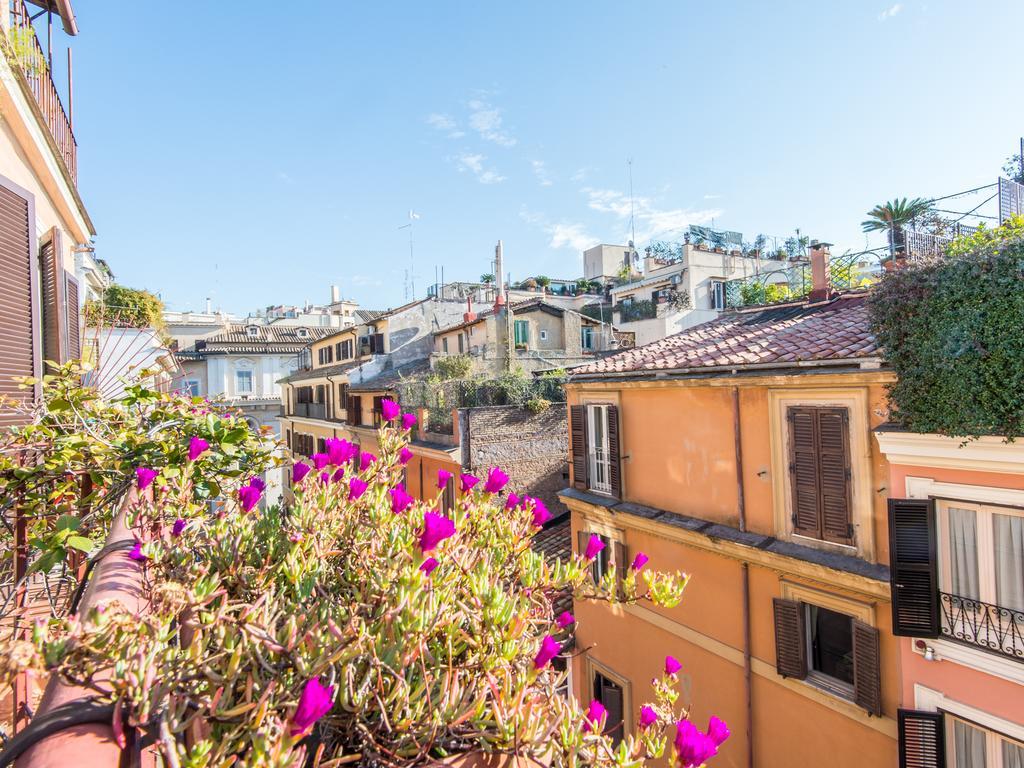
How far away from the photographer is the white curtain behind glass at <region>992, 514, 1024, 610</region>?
5980mm

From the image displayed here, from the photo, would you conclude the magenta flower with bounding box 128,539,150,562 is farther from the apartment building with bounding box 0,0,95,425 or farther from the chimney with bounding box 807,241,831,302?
the chimney with bounding box 807,241,831,302

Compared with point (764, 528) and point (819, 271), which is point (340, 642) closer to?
point (764, 528)

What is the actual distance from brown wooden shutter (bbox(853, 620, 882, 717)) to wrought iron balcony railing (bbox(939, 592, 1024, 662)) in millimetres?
1020

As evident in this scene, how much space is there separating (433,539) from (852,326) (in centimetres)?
899

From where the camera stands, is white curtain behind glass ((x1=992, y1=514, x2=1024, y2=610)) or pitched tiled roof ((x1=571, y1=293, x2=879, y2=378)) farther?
pitched tiled roof ((x1=571, y1=293, x2=879, y2=378))

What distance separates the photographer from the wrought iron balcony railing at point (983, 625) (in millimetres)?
5953

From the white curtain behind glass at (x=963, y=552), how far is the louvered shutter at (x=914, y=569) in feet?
0.66

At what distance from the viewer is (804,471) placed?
8.02m

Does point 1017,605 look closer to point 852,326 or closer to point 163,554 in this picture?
point 852,326

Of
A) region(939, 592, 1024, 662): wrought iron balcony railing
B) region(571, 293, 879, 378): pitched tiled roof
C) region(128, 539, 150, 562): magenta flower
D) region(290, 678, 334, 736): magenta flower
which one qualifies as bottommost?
region(939, 592, 1024, 662): wrought iron balcony railing

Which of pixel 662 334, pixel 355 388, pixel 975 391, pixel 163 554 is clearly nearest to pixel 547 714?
pixel 163 554

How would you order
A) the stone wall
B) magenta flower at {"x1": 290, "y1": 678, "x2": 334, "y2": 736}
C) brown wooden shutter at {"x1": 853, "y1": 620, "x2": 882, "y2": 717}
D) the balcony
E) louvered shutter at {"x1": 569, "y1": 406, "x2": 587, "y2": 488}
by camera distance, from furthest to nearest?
the stone wall
louvered shutter at {"x1": 569, "y1": 406, "x2": 587, "y2": 488}
brown wooden shutter at {"x1": 853, "y1": 620, "x2": 882, "y2": 717}
the balcony
magenta flower at {"x1": 290, "y1": 678, "x2": 334, "y2": 736}

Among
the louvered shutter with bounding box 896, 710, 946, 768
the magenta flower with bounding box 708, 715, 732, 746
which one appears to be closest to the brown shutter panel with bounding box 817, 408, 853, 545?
the louvered shutter with bounding box 896, 710, 946, 768

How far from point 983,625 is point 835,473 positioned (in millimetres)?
2254
